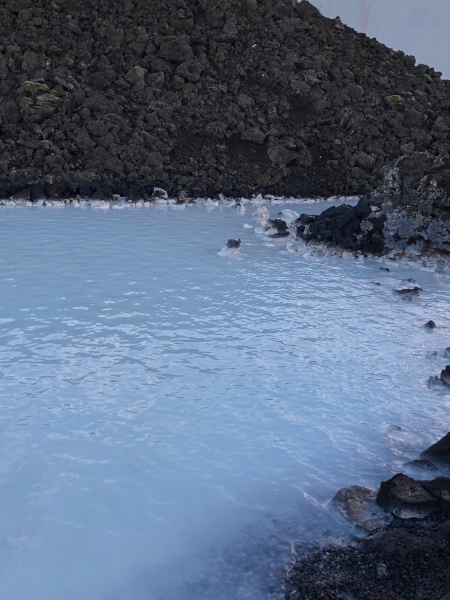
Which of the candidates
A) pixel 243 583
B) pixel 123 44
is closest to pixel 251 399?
pixel 243 583

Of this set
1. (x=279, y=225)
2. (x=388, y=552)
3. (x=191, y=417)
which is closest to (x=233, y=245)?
(x=279, y=225)

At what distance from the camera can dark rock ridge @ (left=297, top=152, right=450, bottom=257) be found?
9852 millimetres

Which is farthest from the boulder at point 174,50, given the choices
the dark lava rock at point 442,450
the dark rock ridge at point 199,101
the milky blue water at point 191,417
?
the dark lava rock at point 442,450

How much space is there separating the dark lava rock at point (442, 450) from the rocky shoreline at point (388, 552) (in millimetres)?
412

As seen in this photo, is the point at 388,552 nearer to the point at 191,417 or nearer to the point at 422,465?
the point at 422,465

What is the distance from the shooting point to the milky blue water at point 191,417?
3.02 metres

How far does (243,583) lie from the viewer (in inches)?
113

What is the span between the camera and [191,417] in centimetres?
429

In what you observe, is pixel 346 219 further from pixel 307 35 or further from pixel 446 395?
pixel 307 35

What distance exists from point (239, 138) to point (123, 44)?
16.8 ft

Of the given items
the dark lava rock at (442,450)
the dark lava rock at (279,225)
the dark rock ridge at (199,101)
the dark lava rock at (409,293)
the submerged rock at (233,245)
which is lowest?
the dark lava rock at (442,450)

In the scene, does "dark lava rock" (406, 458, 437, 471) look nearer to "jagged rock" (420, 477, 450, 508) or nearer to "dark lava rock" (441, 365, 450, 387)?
"jagged rock" (420, 477, 450, 508)

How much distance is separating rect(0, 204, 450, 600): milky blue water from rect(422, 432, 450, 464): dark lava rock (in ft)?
0.56

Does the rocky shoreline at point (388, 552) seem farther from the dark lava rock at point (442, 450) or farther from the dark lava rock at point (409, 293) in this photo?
the dark lava rock at point (409, 293)
